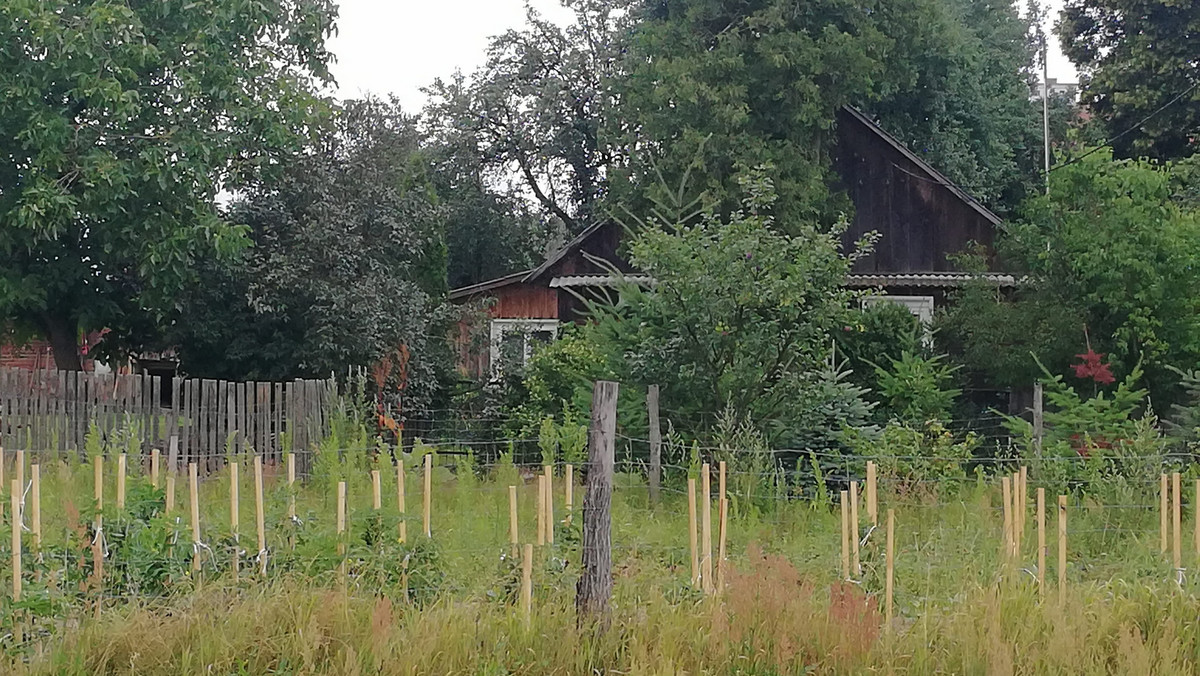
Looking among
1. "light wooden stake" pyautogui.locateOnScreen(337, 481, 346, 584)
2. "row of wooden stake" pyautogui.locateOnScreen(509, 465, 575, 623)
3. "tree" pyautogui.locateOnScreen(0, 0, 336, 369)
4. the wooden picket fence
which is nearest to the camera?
"row of wooden stake" pyautogui.locateOnScreen(509, 465, 575, 623)

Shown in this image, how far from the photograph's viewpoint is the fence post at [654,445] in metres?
10.6

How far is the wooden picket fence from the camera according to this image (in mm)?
12023

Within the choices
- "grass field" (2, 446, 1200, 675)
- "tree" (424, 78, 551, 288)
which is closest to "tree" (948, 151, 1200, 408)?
"grass field" (2, 446, 1200, 675)

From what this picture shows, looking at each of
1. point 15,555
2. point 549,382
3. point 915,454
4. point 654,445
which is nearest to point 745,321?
point 654,445

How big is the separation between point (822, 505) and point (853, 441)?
190cm

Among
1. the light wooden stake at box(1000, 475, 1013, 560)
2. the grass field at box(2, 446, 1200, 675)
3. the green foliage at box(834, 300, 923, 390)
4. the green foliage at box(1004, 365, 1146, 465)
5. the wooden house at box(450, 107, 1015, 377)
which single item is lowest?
the grass field at box(2, 446, 1200, 675)

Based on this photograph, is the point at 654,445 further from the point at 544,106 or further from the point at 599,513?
the point at 544,106

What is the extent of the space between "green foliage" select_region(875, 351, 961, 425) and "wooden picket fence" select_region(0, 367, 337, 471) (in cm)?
697

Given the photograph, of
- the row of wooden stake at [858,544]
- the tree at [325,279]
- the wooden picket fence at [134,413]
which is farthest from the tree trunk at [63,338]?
the row of wooden stake at [858,544]

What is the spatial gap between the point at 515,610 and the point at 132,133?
34.2 ft

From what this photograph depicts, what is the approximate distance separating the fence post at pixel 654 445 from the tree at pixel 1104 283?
5.60m

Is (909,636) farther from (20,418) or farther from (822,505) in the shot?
(20,418)

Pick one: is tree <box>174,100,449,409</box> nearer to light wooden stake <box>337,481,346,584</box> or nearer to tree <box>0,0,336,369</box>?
tree <box>0,0,336,369</box>

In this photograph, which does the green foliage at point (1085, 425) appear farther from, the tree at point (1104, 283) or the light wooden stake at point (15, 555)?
the light wooden stake at point (15, 555)
